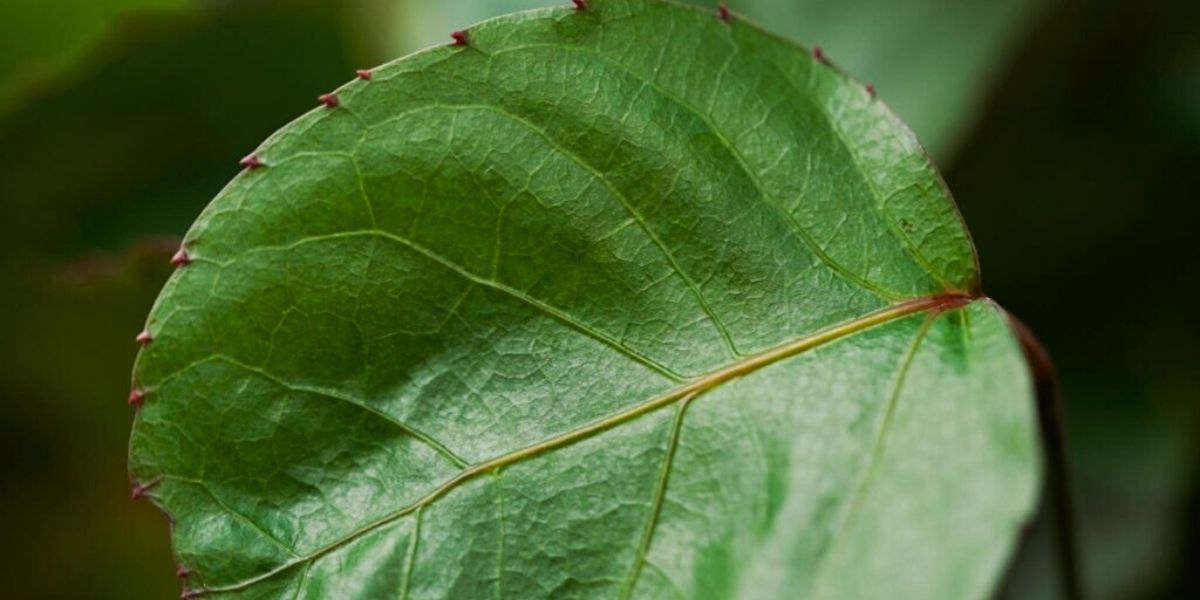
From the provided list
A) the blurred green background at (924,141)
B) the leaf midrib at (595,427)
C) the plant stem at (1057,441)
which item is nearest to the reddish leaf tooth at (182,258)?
the leaf midrib at (595,427)

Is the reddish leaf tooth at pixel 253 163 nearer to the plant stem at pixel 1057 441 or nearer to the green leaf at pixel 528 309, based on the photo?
the green leaf at pixel 528 309

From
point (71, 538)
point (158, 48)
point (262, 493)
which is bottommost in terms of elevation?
point (71, 538)

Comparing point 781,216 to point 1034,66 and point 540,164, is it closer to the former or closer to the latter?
point 540,164

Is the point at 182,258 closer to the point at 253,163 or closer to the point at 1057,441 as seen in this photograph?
the point at 253,163

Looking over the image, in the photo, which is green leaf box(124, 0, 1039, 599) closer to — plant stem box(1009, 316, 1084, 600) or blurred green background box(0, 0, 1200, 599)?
plant stem box(1009, 316, 1084, 600)

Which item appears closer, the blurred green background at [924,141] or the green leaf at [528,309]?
the green leaf at [528,309]

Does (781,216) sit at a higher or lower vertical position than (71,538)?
higher

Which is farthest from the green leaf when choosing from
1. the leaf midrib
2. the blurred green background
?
the blurred green background

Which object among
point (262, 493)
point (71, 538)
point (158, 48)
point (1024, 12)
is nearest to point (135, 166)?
point (158, 48)
